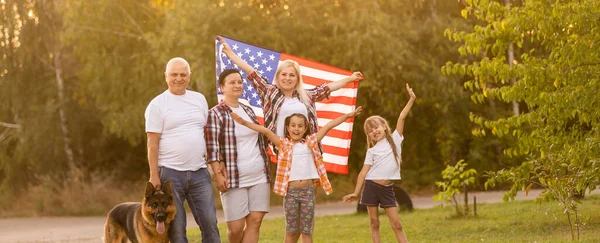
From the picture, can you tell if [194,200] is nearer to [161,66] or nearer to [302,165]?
[302,165]

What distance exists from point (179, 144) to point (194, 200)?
0.57 metres

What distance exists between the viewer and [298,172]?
8.54 m

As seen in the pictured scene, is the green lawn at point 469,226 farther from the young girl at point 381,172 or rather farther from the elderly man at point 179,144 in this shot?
the elderly man at point 179,144

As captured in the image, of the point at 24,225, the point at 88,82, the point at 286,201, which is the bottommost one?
the point at 24,225

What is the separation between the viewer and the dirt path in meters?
17.4

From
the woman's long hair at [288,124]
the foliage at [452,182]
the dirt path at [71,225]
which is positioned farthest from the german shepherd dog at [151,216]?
the dirt path at [71,225]

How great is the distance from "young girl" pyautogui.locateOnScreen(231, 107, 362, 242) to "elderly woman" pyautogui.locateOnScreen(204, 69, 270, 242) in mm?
214

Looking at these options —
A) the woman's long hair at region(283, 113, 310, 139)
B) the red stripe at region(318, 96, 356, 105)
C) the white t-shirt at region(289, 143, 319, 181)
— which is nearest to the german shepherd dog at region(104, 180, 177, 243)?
the white t-shirt at region(289, 143, 319, 181)

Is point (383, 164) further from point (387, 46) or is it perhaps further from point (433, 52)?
point (433, 52)

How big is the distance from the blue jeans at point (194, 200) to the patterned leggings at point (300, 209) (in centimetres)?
69

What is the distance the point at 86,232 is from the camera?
18.4m

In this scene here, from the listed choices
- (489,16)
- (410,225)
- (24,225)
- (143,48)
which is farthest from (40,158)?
(489,16)

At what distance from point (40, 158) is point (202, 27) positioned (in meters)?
7.54

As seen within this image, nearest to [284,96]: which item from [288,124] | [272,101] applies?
[272,101]
